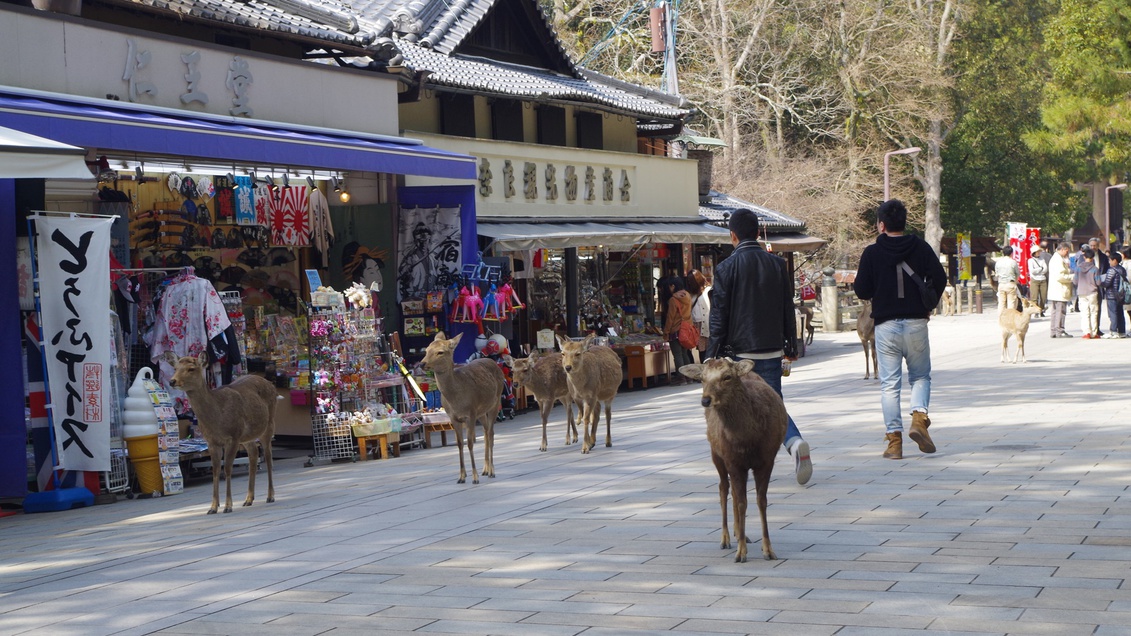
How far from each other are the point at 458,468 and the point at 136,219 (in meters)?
5.13

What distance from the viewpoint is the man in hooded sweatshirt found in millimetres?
10734

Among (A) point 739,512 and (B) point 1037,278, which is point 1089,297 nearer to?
(B) point 1037,278

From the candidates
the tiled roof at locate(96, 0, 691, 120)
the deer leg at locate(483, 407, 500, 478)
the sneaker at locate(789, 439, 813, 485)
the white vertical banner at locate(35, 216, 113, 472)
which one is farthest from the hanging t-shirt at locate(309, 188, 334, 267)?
the sneaker at locate(789, 439, 813, 485)

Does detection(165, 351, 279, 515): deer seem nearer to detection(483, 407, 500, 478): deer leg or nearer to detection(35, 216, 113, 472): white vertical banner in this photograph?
detection(35, 216, 113, 472): white vertical banner

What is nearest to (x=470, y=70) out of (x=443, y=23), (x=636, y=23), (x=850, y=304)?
(x=443, y=23)

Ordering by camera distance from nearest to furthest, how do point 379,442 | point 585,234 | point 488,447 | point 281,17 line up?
1. point 488,447
2. point 379,442
3. point 281,17
4. point 585,234

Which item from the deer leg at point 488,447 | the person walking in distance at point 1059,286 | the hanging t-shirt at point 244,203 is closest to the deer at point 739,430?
the deer leg at point 488,447

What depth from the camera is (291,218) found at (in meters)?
16.8

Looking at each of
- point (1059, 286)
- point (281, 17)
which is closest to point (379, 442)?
point (281, 17)

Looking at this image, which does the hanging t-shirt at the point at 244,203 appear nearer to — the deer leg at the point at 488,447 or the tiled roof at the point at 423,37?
the tiled roof at the point at 423,37

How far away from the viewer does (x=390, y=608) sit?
6.87 m

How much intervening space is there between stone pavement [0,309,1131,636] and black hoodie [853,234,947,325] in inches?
53.6

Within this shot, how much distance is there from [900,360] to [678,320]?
12094 mm

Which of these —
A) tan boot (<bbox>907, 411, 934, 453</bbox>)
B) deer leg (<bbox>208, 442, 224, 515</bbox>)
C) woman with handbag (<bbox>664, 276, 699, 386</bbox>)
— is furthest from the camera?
woman with handbag (<bbox>664, 276, 699, 386</bbox>)
